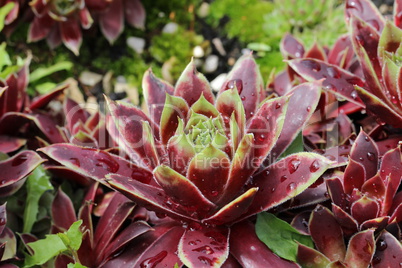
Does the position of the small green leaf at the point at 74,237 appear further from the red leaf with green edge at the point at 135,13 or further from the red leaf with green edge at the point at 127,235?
the red leaf with green edge at the point at 135,13

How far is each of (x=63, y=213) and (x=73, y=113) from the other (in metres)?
0.34

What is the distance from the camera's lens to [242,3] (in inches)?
91.1

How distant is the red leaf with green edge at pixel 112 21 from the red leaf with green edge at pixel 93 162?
108cm

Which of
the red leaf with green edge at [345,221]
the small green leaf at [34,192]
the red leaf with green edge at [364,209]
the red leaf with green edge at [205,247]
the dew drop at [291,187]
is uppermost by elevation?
the dew drop at [291,187]

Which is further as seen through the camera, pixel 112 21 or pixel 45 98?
pixel 112 21

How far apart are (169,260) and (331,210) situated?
0.37 meters

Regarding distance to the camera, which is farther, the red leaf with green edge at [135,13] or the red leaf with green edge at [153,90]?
the red leaf with green edge at [135,13]

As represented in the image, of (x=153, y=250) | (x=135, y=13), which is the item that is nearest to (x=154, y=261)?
(x=153, y=250)

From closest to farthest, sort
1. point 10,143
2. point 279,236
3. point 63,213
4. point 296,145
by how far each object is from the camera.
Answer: point 279,236, point 296,145, point 63,213, point 10,143

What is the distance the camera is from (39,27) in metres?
1.97

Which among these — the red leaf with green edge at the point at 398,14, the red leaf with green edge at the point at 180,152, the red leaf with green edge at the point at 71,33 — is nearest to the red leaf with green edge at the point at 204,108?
the red leaf with green edge at the point at 180,152

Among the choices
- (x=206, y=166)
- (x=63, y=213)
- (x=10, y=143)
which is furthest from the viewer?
(x=10, y=143)

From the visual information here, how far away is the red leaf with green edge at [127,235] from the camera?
3.31 ft

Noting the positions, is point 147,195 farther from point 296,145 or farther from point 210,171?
point 296,145
